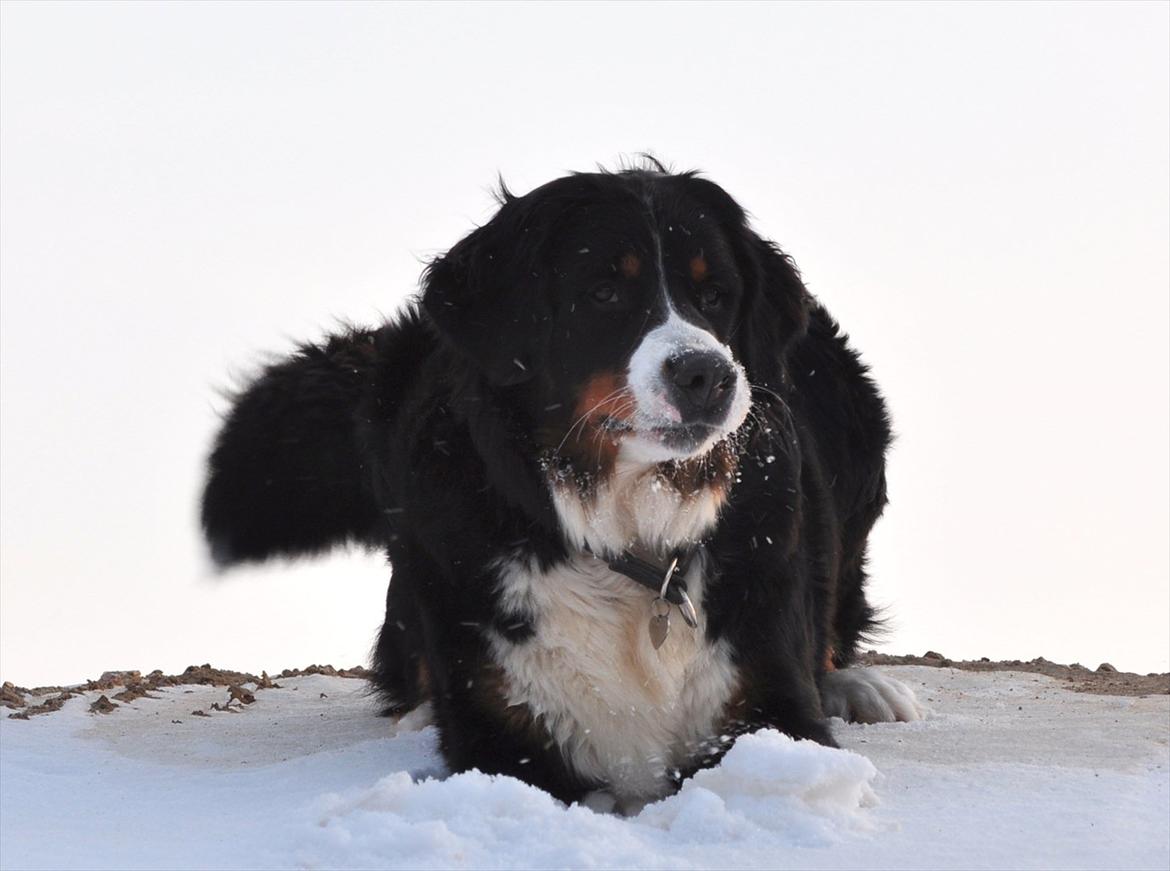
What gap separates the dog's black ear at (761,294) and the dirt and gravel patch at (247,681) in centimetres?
211

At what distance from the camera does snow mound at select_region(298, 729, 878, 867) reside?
342 centimetres

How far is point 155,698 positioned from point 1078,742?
4099 millimetres

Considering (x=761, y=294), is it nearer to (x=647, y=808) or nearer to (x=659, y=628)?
(x=659, y=628)

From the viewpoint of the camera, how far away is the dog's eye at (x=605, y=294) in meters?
4.42

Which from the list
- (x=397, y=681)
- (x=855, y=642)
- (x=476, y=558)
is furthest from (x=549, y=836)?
(x=855, y=642)

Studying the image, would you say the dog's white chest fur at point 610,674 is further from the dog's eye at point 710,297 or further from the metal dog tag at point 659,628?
the dog's eye at point 710,297

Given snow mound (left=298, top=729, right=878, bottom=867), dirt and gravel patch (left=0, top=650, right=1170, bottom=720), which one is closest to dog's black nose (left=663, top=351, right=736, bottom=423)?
snow mound (left=298, top=729, right=878, bottom=867)

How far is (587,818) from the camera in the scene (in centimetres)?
357

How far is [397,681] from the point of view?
19.8ft

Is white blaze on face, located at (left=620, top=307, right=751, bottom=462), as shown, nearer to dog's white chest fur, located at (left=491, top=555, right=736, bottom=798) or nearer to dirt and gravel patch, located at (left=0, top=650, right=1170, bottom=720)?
dog's white chest fur, located at (left=491, top=555, right=736, bottom=798)

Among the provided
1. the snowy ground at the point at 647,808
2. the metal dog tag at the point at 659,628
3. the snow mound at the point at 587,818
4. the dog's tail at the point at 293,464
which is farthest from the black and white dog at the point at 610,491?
the dog's tail at the point at 293,464

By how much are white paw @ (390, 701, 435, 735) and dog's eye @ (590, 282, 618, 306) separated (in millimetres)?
1826

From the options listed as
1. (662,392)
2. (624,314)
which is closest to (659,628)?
(662,392)

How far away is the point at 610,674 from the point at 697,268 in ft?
3.95
